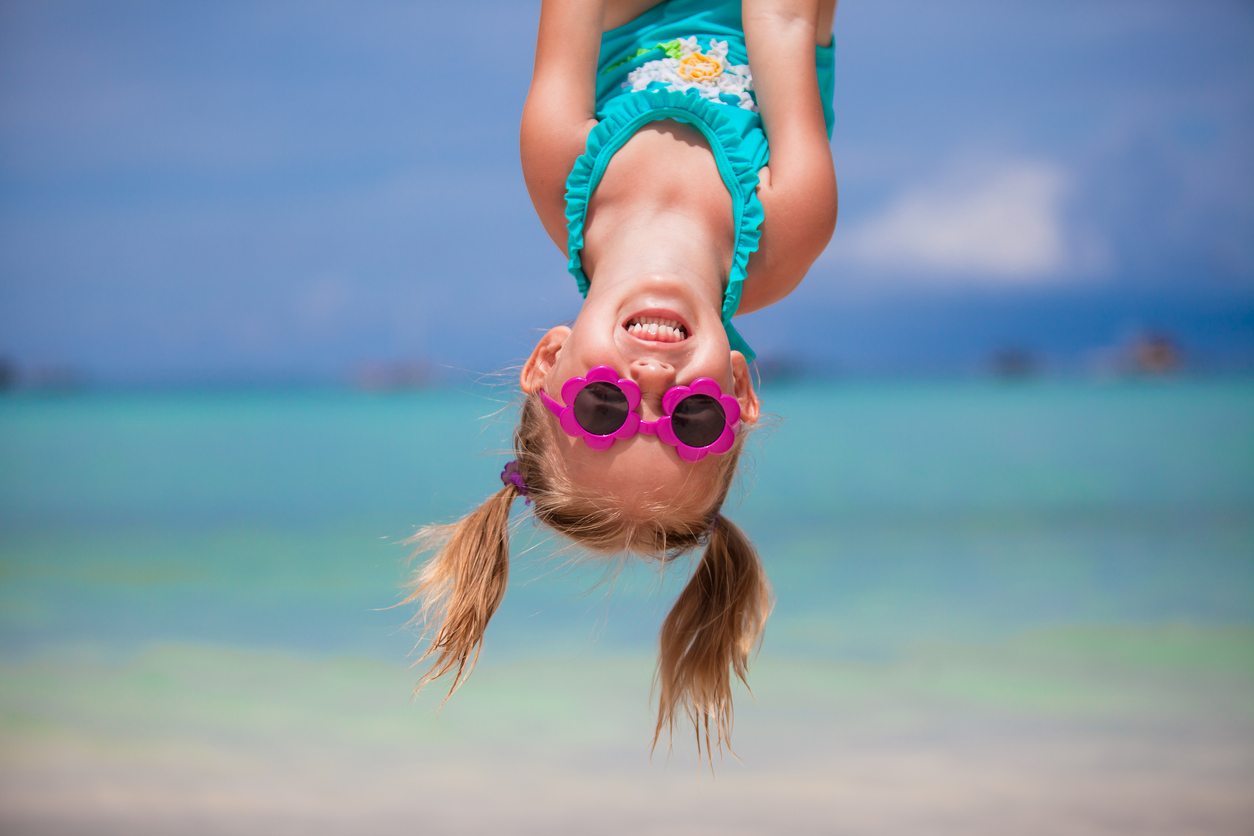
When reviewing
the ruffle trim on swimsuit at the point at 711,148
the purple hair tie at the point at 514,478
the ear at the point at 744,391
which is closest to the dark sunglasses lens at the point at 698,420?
the ear at the point at 744,391

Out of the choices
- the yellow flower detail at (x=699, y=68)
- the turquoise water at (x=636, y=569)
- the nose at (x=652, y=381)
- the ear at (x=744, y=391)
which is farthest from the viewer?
the turquoise water at (x=636, y=569)

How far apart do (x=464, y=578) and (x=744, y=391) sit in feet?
2.07

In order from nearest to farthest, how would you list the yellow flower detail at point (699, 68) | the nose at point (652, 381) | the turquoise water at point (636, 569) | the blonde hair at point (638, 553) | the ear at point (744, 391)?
the nose at point (652, 381)
the ear at point (744, 391)
the blonde hair at point (638, 553)
the yellow flower detail at point (699, 68)
the turquoise water at point (636, 569)

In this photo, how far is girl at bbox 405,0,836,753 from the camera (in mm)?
1428

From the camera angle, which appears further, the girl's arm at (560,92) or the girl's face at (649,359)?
the girl's arm at (560,92)

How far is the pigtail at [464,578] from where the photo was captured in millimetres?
1745

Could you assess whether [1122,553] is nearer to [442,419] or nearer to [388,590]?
[388,590]

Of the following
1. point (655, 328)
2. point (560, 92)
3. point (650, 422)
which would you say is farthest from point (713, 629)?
point (560, 92)

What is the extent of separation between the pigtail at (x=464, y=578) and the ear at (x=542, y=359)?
10.1 inches

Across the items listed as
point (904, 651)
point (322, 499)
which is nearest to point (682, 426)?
point (904, 651)

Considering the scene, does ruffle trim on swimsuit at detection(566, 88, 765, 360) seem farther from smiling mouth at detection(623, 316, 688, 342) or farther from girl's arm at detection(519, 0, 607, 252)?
smiling mouth at detection(623, 316, 688, 342)

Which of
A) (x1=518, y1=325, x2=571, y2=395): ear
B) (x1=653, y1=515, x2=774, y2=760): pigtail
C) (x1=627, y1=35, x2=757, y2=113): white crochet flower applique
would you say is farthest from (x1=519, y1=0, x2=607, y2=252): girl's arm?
(x1=653, y1=515, x2=774, y2=760): pigtail

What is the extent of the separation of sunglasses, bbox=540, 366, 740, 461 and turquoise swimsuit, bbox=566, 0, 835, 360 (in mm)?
209

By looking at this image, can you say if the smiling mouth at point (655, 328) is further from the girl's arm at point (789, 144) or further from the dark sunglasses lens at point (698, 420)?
the girl's arm at point (789, 144)
